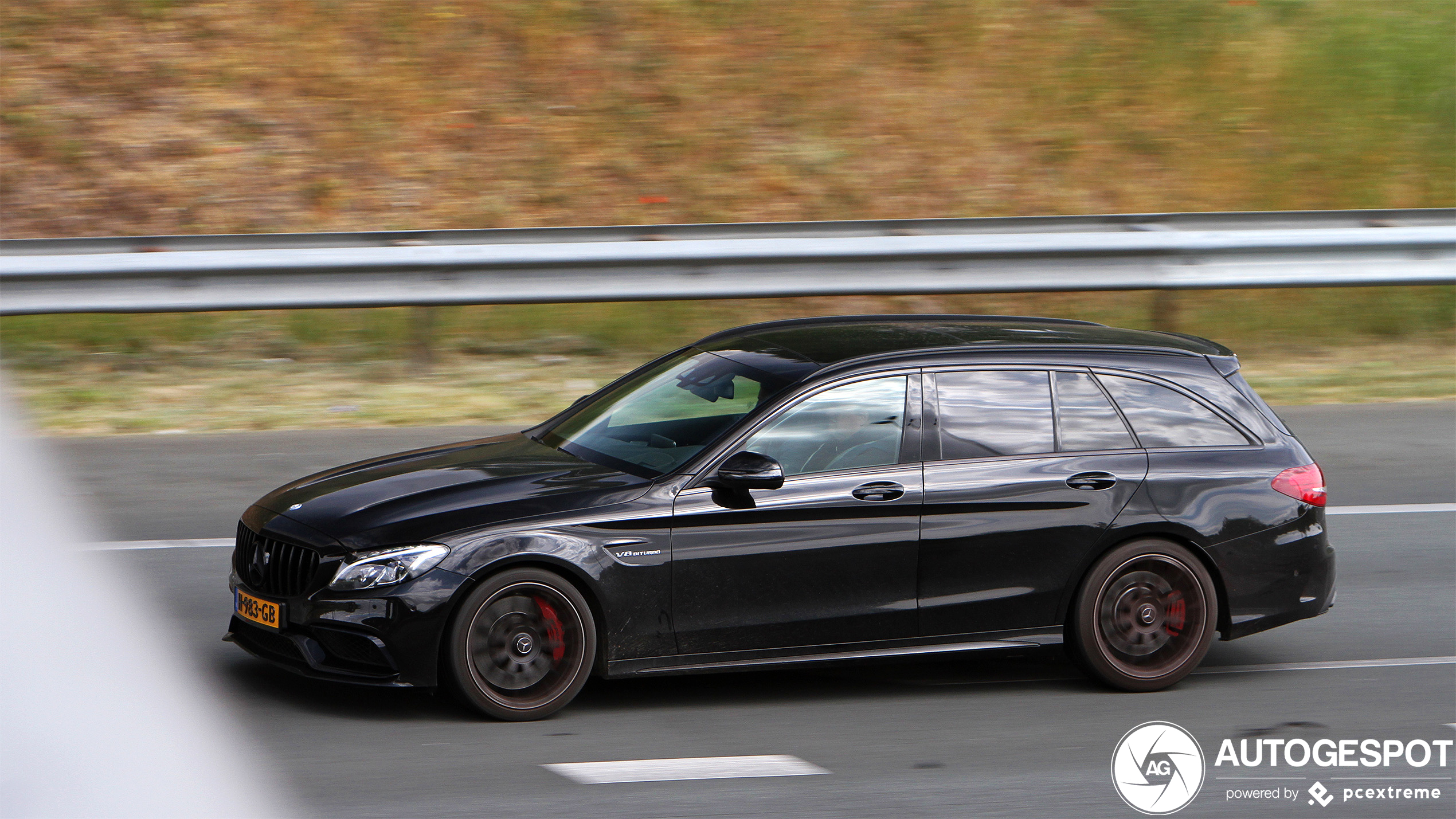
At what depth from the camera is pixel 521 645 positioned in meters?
5.64

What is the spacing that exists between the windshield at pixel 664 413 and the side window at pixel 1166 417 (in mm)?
1483

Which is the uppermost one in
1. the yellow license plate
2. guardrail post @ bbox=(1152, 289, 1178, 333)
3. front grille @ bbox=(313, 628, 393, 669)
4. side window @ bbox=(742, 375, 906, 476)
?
guardrail post @ bbox=(1152, 289, 1178, 333)

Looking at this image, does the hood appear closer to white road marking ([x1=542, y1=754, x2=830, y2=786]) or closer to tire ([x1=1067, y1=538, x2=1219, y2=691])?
white road marking ([x1=542, y1=754, x2=830, y2=786])

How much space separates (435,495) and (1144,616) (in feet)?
9.48

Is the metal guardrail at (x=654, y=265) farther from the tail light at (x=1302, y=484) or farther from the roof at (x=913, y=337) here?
the tail light at (x=1302, y=484)

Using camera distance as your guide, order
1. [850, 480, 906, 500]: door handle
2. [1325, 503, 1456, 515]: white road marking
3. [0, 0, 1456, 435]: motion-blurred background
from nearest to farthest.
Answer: [850, 480, 906, 500]: door handle, [1325, 503, 1456, 515]: white road marking, [0, 0, 1456, 435]: motion-blurred background

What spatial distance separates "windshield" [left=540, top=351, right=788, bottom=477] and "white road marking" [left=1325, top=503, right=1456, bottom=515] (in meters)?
4.45

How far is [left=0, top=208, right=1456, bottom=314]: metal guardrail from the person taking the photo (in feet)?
36.1

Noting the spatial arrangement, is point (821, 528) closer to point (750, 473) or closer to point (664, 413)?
point (750, 473)

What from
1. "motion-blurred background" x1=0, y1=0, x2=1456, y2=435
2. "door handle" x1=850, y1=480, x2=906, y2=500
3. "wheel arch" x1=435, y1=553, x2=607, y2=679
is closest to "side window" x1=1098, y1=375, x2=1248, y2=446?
"door handle" x1=850, y1=480, x2=906, y2=500

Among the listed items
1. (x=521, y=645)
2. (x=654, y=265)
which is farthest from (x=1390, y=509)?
(x=521, y=645)

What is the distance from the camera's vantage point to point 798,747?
5582mm

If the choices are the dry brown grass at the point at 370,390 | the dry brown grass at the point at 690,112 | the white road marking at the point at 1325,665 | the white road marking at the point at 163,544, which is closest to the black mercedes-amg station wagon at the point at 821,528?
the white road marking at the point at 1325,665

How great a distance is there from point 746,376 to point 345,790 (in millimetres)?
2359
